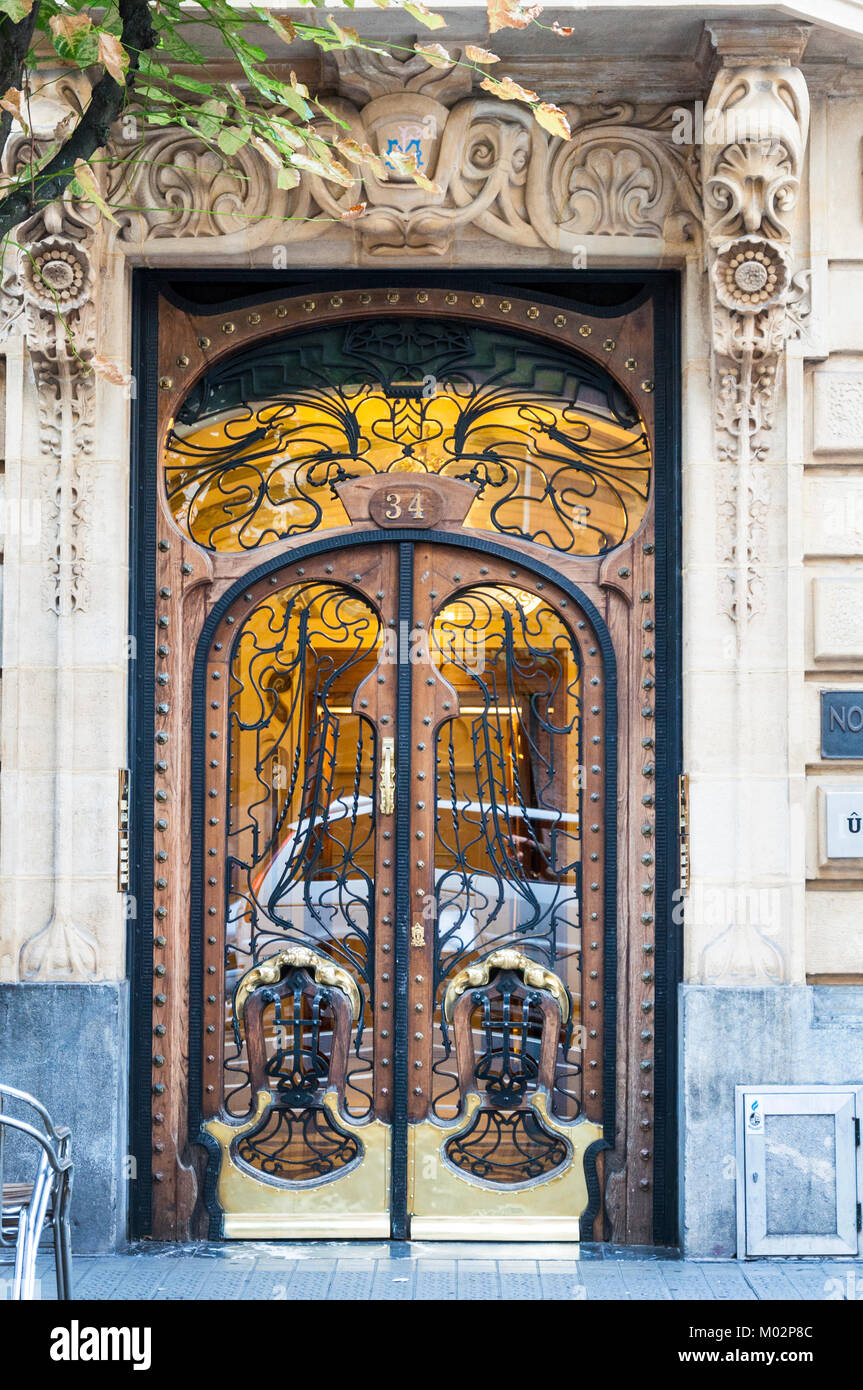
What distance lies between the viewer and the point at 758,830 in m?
6.85

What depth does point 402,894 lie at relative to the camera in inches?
284

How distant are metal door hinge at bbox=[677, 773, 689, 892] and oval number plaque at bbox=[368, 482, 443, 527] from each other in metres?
1.94

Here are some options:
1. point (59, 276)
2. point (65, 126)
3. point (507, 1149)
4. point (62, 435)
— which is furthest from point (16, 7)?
point (507, 1149)

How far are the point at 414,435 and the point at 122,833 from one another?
2.67 metres

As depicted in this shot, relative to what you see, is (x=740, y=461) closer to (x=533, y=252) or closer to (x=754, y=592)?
(x=754, y=592)

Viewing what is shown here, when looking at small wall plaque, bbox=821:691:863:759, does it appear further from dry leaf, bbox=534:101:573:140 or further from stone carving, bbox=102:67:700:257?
dry leaf, bbox=534:101:573:140

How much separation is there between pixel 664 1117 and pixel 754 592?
2.78m

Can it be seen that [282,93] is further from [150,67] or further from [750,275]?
[750,275]

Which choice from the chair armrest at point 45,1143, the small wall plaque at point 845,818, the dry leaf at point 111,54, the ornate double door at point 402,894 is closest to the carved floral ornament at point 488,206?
the small wall plaque at point 845,818

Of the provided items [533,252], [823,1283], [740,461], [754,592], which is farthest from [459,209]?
[823,1283]

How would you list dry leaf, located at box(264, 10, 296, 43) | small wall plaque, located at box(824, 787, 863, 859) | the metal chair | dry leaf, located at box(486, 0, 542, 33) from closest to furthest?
the metal chair → dry leaf, located at box(486, 0, 542, 33) → dry leaf, located at box(264, 10, 296, 43) → small wall plaque, located at box(824, 787, 863, 859)

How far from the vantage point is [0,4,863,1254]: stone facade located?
22.1ft

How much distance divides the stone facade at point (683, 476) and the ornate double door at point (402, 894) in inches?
Result: 24.2

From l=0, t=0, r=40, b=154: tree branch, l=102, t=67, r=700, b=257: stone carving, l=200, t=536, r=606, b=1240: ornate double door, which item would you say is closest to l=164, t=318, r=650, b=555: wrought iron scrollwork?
l=200, t=536, r=606, b=1240: ornate double door
